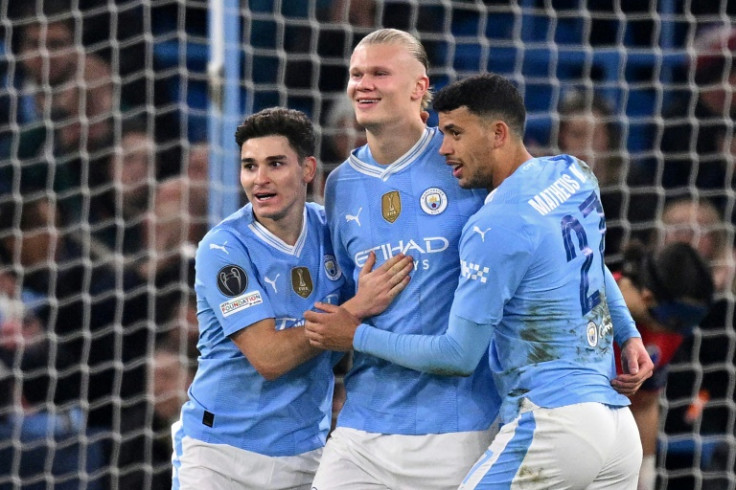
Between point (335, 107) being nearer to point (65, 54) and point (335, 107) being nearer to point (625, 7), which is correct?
point (65, 54)

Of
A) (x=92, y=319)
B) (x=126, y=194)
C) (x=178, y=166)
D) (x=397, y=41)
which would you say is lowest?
(x=92, y=319)

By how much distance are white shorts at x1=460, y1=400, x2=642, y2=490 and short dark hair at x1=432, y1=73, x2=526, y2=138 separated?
80 cm

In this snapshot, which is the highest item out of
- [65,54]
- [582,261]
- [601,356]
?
[65,54]

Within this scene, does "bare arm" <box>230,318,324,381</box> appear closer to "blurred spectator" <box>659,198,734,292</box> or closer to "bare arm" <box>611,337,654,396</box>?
"bare arm" <box>611,337,654,396</box>

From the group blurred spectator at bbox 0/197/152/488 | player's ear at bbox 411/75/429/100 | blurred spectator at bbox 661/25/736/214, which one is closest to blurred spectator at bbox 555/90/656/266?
blurred spectator at bbox 661/25/736/214

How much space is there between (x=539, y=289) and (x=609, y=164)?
3.22m

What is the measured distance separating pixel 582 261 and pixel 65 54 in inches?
146

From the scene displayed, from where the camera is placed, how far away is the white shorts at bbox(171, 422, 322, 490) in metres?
3.72

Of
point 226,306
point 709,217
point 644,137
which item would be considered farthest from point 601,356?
point 644,137

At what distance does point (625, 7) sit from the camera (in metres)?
7.14

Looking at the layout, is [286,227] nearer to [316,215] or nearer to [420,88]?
[316,215]

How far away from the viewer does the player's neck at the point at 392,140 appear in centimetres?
360

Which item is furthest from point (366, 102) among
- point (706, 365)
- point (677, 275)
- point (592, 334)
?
point (706, 365)

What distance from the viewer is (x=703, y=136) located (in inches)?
250
